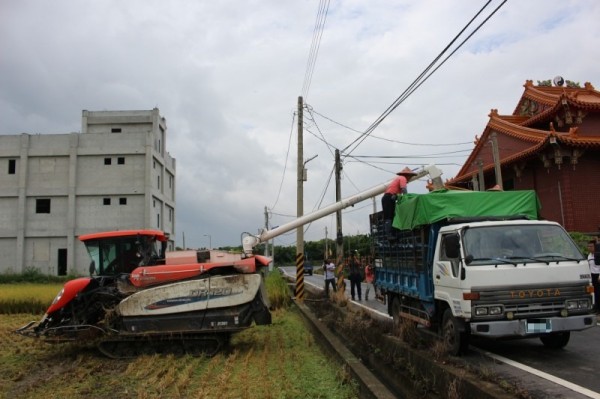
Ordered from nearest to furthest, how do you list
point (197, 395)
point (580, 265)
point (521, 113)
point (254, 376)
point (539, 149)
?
point (197, 395)
point (580, 265)
point (254, 376)
point (539, 149)
point (521, 113)

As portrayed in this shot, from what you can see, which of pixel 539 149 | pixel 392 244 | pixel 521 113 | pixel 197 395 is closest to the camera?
pixel 197 395

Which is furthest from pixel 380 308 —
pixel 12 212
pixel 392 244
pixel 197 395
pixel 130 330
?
pixel 12 212

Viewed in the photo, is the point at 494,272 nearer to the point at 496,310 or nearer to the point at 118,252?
the point at 496,310

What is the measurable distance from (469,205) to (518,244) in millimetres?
1316

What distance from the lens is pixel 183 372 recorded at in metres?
8.86

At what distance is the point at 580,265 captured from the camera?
7602mm

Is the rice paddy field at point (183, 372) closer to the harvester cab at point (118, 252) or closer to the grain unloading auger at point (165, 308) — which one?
the grain unloading auger at point (165, 308)

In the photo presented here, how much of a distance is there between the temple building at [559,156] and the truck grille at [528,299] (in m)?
12.2

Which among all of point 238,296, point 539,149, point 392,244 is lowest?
point 238,296

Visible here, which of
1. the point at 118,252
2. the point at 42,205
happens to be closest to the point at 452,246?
the point at 118,252

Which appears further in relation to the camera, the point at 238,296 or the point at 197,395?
the point at 238,296

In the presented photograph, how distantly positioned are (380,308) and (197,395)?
1060 cm

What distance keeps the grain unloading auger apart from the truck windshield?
4827mm

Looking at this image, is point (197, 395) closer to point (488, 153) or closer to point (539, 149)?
point (539, 149)
